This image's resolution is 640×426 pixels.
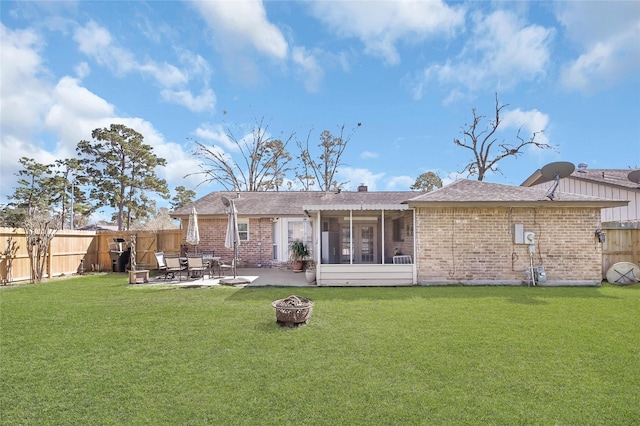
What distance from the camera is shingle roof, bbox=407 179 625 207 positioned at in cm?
1032

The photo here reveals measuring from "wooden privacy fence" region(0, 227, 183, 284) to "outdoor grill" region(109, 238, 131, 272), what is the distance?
426 mm

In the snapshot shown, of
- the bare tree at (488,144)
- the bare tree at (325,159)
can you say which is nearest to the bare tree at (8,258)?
the bare tree at (325,159)

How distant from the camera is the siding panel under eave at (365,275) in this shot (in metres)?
10.6

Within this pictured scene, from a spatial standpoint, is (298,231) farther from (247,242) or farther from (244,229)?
(244,229)

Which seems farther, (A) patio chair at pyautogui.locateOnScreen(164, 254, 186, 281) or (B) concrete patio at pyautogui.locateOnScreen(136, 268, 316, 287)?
(A) patio chair at pyautogui.locateOnScreen(164, 254, 186, 281)

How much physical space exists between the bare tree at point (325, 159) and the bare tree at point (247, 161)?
2193mm

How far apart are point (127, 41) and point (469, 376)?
14.6m

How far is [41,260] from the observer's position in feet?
40.6

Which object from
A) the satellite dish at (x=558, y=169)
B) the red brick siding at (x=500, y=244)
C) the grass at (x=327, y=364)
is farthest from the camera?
the satellite dish at (x=558, y=169)

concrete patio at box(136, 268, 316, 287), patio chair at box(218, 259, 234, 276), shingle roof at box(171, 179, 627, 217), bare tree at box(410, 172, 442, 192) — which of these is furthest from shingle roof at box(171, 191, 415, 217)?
bare tree at box(410, 172, 442, 192)

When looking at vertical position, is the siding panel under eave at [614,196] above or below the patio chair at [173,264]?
above

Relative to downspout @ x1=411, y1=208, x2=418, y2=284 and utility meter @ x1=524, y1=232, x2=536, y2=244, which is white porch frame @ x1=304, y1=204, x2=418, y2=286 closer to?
downspout @ x1=411, y1=208, x2=418, y2=284

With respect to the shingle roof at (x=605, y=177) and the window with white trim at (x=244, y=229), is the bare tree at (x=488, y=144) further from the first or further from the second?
the window with white trim at (x=244, y=229)

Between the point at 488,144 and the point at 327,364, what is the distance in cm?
2561
